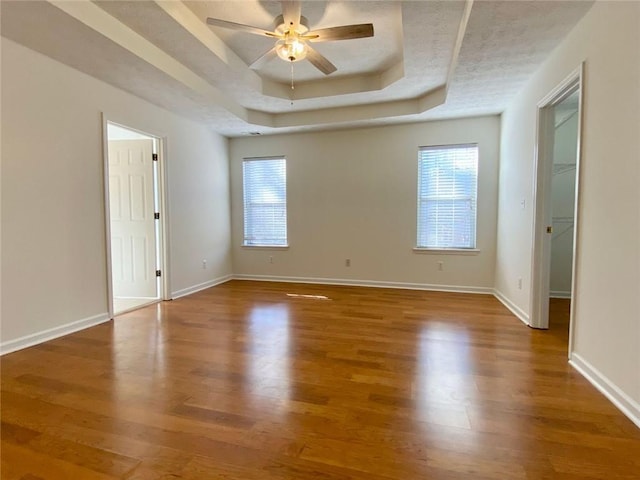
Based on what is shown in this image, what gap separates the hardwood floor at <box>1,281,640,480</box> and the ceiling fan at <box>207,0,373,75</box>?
2.52m

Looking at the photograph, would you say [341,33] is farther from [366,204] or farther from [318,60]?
[366,204]

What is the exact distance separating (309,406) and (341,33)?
2.66 meters

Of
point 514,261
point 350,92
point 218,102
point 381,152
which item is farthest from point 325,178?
point 514,261

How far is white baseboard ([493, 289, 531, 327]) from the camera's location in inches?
135

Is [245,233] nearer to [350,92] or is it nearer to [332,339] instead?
[350,92]

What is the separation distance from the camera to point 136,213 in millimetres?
4418

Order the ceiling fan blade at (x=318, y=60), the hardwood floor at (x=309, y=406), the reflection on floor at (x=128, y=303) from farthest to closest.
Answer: the reflection on floor at (x=128, y=303)
the ceiling fan blade at (x=318, y=60)
the hardwood floor at (x=309, y=406)

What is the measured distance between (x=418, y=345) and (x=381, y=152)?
10.7 feet

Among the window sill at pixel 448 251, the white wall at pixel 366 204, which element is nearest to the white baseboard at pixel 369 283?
the white wall at pixel 366 204

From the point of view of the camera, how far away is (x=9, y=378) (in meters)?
2.26

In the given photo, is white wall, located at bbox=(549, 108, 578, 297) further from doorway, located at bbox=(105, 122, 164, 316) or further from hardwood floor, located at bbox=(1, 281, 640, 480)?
doorway, located at bbox=(105, 122, 164, 316)

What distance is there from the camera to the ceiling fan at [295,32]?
7.88 feet

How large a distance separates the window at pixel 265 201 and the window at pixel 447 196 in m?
2.33

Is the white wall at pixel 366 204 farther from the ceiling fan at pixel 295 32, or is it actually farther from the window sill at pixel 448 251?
the ceiling fan at pixel 295 32
